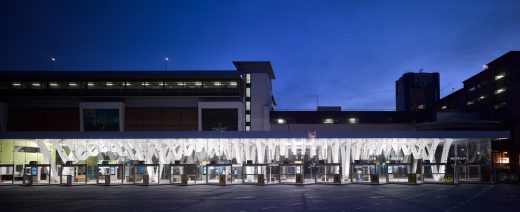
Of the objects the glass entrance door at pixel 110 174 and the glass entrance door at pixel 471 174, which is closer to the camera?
the glass entrance door at pixel 110 174

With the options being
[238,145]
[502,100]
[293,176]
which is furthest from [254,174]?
[502,100]

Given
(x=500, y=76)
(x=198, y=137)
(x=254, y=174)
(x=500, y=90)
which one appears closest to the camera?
(x=254, y=174)

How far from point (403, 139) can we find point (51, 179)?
127 ft

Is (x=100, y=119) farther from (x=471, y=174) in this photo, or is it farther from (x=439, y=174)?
(x=471, y=174)

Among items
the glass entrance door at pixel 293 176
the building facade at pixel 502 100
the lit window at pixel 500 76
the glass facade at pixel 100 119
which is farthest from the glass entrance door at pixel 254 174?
the lit window at pixel 500 76

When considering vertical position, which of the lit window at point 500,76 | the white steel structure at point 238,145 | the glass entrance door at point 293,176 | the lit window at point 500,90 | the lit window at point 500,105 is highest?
the lit window at point 500,76

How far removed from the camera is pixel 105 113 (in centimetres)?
7300

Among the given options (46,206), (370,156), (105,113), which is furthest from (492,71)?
(46,206)

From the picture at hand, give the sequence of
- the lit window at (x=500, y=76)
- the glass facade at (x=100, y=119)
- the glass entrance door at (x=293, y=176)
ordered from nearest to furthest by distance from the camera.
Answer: the glass entrance door at (x=293, y=176), the glass facade at (x=100, y=119), the lit window at (x=500, y=76)

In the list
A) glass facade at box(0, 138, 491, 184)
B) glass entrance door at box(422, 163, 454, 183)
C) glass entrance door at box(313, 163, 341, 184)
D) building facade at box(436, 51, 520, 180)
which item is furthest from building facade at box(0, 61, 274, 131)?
building facade at box(436, 51, 520, 180)

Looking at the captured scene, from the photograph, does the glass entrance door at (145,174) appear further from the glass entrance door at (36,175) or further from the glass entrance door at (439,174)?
the glass entrance door at (439,174)

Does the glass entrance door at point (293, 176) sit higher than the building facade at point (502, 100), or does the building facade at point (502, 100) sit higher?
the building facade at point (502, 100)

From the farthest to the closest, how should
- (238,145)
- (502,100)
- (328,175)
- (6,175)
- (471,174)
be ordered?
(502,100), (238,145), (6,175), (328,175), (471,174)

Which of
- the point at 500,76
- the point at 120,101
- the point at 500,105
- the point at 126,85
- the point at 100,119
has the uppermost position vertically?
the point at 500,76
